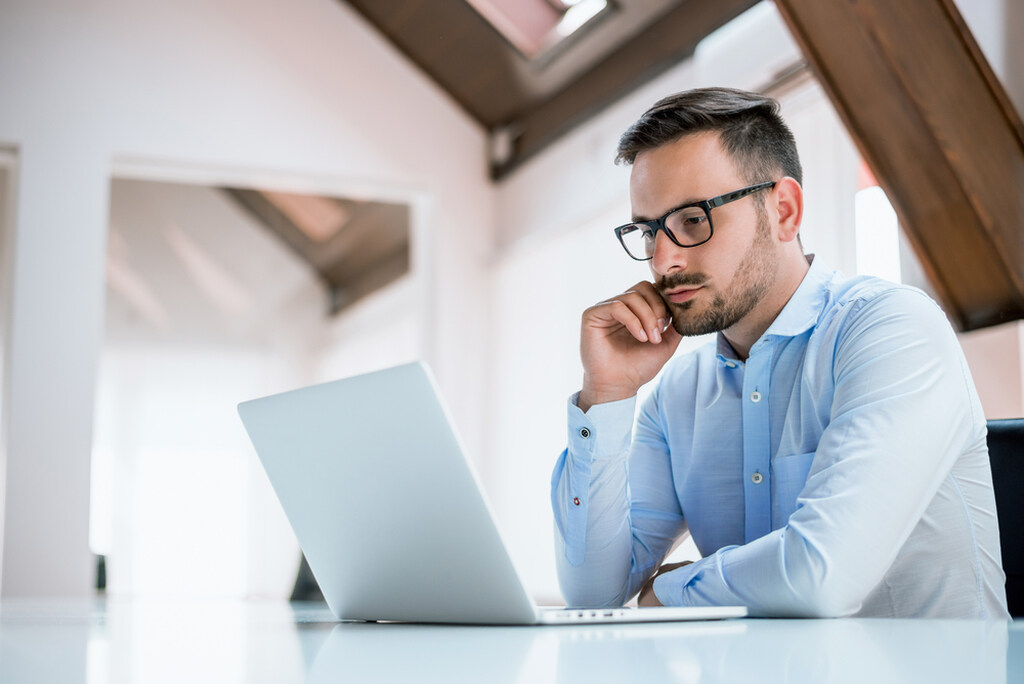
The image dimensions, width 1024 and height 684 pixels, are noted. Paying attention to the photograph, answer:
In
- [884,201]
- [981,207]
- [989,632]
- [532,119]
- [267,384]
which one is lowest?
[989,632]

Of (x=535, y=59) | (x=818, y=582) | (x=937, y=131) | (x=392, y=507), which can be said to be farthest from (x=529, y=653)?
(x=535, y=59)

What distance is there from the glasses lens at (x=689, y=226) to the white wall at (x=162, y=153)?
10.8ft

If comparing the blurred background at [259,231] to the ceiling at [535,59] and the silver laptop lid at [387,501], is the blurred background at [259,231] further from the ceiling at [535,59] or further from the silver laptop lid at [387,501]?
the silver laptop lid at [387,501]

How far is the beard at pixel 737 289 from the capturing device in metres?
1.54

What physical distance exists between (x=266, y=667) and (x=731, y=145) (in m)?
1.15

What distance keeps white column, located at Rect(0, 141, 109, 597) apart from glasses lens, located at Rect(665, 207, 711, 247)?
3278 millimetres

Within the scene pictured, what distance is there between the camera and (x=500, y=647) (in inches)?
27.1

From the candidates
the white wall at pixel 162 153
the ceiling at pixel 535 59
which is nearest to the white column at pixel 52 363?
the white wall at pixel 162 153

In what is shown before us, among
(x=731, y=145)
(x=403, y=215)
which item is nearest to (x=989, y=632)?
(x=731, y=145)

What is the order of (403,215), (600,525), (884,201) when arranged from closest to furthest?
(600,525)
(884,201)
(403,215)

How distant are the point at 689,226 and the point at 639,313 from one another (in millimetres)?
150

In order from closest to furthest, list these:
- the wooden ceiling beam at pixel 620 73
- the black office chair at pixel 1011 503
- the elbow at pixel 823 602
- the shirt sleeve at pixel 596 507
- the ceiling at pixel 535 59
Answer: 1. the elbow at pixel 823 602
2. the black office chair at pixel 1011 503
3. the shirt sleeve at pixel 596 507
4. the wooden ceiling beam at pixel 620 73
5. the ceiling at pixel 535 59

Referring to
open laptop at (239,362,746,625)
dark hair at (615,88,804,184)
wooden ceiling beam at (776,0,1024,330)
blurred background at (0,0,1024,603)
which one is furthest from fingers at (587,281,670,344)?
blurred background at (0,0,1024,603)

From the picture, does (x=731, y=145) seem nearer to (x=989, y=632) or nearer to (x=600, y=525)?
(x=600, y=525)
